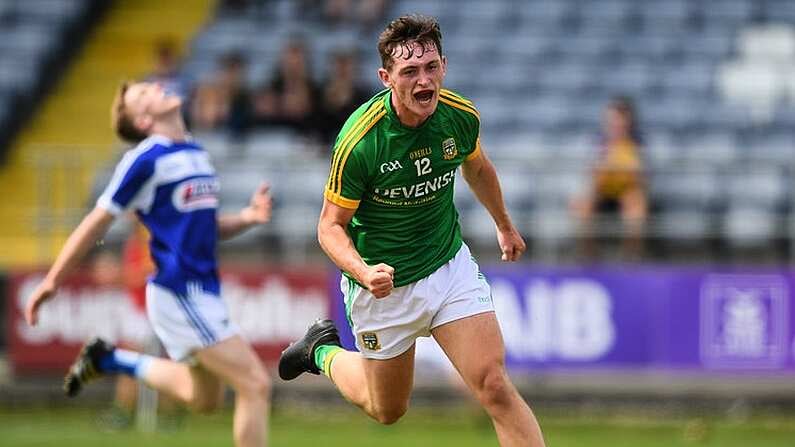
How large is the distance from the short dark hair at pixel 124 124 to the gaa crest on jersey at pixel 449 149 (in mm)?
2750

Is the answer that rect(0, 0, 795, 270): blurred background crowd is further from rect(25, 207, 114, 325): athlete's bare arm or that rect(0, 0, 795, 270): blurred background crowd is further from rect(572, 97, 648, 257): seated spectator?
rect(25, 207, 114, 325): athlete's bare arm

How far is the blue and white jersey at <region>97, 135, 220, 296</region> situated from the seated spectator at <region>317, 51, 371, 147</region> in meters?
→ 7.06

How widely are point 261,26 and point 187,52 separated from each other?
3.43 feet

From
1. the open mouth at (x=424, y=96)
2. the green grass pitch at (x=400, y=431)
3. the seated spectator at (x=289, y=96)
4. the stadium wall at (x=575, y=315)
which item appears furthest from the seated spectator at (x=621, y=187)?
the open mouth at (x=424, y=96)

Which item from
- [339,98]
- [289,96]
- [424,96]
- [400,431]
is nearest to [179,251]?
[424,96]

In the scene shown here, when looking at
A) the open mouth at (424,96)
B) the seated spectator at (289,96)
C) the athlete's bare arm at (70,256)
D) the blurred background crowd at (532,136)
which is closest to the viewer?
the open mouth at (424,96)

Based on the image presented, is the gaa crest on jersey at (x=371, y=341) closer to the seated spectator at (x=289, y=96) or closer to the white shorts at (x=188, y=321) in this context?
the white shorts at (x=188, y=321)

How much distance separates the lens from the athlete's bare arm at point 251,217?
9438 millimetres

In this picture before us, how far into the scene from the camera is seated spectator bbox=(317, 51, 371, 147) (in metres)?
16.5

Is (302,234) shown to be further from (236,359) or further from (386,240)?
(386,240)

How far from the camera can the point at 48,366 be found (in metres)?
15.2

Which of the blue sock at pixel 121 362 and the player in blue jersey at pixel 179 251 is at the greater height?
the player in blue jersey at pixel 179 251

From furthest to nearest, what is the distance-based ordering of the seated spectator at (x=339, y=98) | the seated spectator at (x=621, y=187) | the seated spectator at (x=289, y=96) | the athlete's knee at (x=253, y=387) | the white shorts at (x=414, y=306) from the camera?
the seated spectator at (x=289, y=96) < the seated spectator at (x=339, y=98) < the seated spectator at (x=621, y=187) < the athlete's knee at (x=253, y=387) < the white shorts at (x=414, y=306)

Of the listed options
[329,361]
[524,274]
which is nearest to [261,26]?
[524,274]
